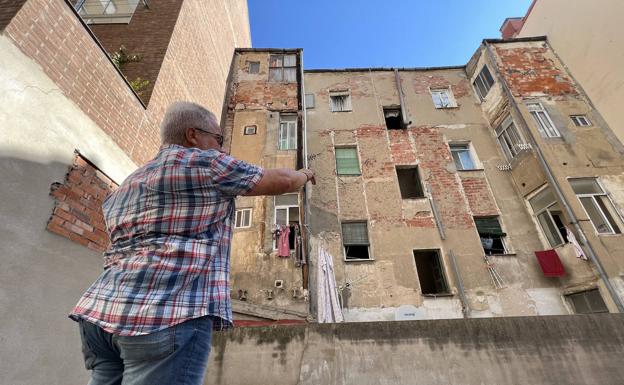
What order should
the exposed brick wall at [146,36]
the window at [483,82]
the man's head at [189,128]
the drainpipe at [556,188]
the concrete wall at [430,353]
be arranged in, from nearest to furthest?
the man's head at [189,128] < the concrete wall at [430,353] < the exposed brick wall at [146,36] < the drainpipe at [556,188] < the window at [483,82]

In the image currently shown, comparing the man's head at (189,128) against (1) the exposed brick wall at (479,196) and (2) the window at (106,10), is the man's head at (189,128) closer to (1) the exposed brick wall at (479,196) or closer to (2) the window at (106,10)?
(2) the window at (106,10)

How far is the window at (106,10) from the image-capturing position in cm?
697

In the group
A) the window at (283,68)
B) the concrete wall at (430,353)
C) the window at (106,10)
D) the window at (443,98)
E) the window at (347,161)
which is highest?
the window at (283,68)

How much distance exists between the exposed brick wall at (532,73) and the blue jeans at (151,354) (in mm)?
14654

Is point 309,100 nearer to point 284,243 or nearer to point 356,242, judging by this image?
point 356,242

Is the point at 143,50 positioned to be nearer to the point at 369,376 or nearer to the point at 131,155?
the point at 131,155

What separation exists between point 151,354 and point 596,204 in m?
13.2

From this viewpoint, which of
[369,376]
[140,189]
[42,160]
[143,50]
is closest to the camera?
[140,189]

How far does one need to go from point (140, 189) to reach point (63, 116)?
2976 mm

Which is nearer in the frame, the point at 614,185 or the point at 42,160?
the point at 42,160

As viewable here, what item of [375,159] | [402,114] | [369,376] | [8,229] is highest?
[402,114]

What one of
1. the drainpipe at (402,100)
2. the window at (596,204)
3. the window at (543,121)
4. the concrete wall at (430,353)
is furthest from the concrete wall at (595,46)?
the concrete wall at (430,353)

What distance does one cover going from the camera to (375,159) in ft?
40.2

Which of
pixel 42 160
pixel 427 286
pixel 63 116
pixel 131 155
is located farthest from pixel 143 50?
pixel 427 286
